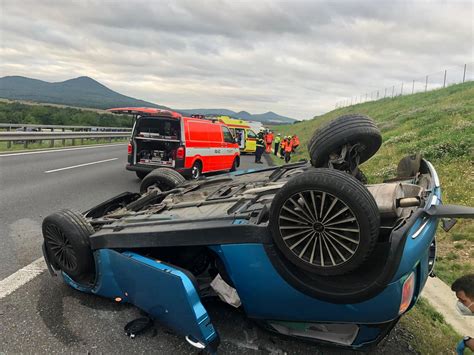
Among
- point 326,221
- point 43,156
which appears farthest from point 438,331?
point 43,156

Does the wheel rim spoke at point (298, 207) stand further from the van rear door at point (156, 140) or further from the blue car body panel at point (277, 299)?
the van rear door at point (156, 140)

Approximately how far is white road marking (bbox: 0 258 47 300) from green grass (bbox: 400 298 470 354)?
3376 millimetres

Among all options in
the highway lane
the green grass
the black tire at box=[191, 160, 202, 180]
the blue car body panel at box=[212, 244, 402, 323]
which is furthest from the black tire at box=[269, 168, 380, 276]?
the black tire at box=[191, 160, 202, 180]

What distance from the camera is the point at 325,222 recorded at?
2.32 metres

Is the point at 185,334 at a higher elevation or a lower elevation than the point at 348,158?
lower

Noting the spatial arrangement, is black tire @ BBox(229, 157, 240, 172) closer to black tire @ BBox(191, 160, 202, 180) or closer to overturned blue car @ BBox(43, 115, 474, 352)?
black tire @ BBox(191, 160, 202, 180)

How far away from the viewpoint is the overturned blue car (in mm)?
2277

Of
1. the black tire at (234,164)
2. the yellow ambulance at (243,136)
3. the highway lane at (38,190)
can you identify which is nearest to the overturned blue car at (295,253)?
the highway lane at (38,190)

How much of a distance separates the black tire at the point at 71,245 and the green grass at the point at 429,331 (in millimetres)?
2714

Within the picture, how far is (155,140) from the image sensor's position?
991 cm

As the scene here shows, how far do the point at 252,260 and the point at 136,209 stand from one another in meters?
1.89

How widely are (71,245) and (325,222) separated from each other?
211 cm

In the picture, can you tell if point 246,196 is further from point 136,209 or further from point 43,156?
point 43,156

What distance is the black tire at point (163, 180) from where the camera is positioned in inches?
203
